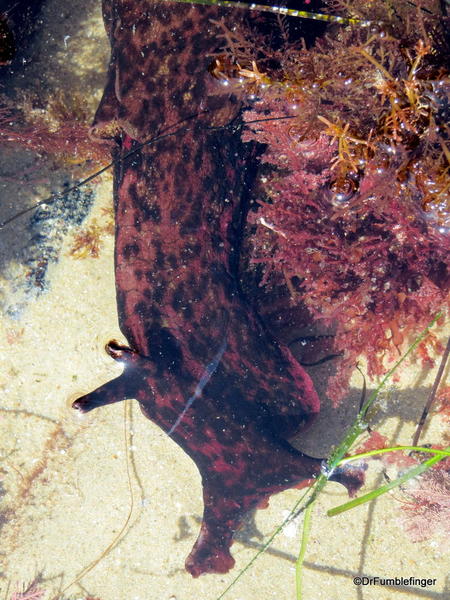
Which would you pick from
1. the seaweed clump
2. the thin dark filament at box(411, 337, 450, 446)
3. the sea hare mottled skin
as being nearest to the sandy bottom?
the thin dark filament at box(411, 337, 450, 446)

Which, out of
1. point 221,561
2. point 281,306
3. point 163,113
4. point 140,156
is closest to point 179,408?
point 281,306

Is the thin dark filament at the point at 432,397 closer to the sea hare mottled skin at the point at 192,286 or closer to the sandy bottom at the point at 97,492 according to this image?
the sandy bottom at the point at 97,492

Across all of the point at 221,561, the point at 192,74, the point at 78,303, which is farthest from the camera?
the point at 78,303

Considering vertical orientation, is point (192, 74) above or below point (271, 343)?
above

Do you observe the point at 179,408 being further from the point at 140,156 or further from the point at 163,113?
the point at 163,113

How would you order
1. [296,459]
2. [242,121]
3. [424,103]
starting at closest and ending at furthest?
[424,103] < [242,121] < [296,459]

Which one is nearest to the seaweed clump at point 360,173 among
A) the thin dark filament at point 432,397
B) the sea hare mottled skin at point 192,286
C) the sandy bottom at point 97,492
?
the thin dark filament at point 432,397

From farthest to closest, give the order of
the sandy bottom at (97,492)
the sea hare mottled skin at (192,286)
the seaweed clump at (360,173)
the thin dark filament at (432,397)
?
the sandy bottom at (97,492) < the thin dark filament at (432,397) < the sea hare mottled skin at (192,286) < the seaweed clump at (360,173)
